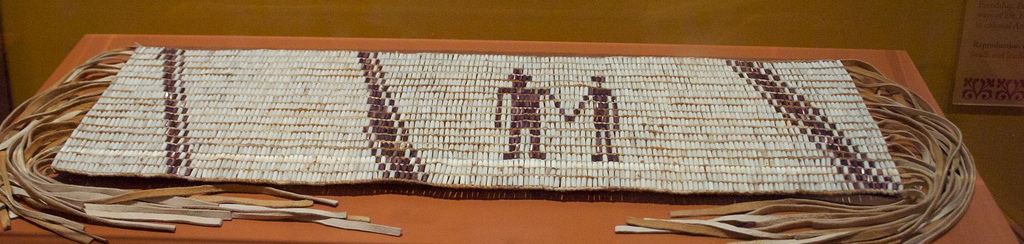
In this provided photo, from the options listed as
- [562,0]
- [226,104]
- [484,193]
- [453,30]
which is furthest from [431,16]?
[484,193]

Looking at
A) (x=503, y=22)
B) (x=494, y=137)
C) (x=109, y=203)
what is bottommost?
(x=109, y=203)

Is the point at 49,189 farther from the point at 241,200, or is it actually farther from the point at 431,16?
the point at 431,16

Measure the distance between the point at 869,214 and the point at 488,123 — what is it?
18.2 inches

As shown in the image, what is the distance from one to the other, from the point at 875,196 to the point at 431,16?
Result: 0.79 metres

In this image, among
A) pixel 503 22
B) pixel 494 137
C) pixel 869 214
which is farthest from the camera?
pixel 503 22

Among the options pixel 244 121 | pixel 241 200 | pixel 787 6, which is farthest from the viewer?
pixel 787 6

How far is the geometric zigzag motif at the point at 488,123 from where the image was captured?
3.37 ft

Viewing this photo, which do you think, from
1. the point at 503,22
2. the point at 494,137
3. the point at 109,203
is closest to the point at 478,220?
the point at 494,137

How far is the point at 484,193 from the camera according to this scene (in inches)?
40.5

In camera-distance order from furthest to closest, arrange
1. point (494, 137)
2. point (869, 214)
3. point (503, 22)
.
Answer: point (503, 22), point (494, 137), point (869, 214)

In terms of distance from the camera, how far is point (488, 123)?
111cm

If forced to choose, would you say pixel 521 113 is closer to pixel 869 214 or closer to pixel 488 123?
pixel 488 123

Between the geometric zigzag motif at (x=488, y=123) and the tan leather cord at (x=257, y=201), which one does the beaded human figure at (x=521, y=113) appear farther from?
the tan leather cord at (x=257, y=201)

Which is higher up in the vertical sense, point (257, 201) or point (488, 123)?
A: point (488, 123)
